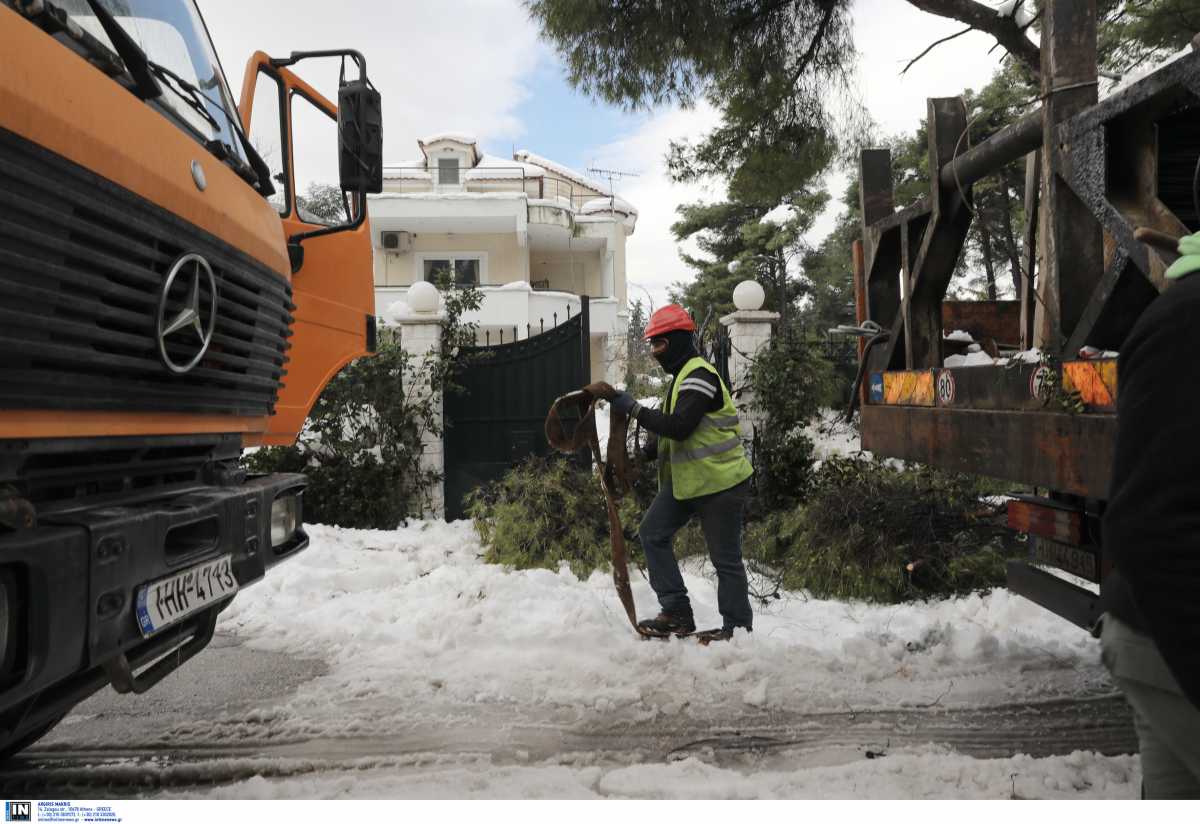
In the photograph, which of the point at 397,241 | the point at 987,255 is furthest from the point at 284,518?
the point at 987,255

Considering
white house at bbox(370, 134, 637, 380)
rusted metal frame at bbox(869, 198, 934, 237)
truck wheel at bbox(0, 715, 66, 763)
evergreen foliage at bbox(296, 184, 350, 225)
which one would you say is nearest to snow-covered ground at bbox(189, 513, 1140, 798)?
truck wheel at bbox(0, 715, 66, 763)

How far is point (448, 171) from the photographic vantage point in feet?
17.0

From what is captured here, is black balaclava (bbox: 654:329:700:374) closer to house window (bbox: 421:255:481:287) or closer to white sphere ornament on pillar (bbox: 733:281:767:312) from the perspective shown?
white sphere ornament on pillar (bbox: 733:281:767:312)

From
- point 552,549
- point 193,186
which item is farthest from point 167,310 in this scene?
point 552,549

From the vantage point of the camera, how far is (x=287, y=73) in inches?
132

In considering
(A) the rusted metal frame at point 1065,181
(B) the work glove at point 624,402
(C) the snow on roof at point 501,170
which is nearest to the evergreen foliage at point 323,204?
(C) the snow on roof at point 501,170

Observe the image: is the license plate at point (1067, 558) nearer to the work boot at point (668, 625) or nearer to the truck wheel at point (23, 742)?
the work boot at point (668, 625)

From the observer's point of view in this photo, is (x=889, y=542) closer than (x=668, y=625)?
No

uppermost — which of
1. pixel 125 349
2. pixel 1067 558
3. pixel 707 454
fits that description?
pixel 125 349

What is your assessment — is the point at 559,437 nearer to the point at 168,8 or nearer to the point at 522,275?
the point at 168,8

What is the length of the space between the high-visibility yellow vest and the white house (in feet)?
5.68

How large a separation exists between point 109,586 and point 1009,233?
4.79 metres

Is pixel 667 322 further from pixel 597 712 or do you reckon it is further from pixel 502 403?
pixel 502 403

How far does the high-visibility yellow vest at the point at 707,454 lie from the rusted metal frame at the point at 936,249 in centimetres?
91
